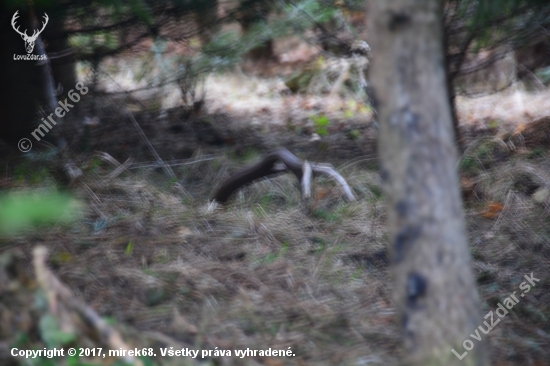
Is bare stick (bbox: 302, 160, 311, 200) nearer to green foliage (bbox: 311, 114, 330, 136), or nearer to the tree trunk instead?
green foliage (bbox: 311, 114, 330, 136)

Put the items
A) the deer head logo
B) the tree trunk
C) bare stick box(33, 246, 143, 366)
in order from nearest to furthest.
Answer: the tree trunk → bare stick box(33, 246, 143, 366) → the deer head logo

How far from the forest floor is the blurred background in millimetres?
13

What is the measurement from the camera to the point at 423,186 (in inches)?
70.6

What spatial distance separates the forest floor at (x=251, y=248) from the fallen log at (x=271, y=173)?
4.1 inches

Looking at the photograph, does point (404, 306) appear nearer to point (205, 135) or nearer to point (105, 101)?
point (205, 135)

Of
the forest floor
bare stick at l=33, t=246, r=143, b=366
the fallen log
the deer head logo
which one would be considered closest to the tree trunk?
the forest floor

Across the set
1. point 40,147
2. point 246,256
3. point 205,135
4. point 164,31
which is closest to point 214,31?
point 164,31

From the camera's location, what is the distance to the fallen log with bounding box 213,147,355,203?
4.01 metres

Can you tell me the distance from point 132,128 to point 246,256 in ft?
9.23

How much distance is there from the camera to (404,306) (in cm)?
184

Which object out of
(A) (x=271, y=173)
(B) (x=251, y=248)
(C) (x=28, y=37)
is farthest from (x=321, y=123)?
(B) (x=251, y=248)

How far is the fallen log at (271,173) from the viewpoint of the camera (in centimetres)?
401

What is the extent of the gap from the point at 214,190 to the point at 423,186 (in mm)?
2796

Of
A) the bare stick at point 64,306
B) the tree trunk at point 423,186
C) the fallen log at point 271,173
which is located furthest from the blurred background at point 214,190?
the tree trunk at point 423,186
